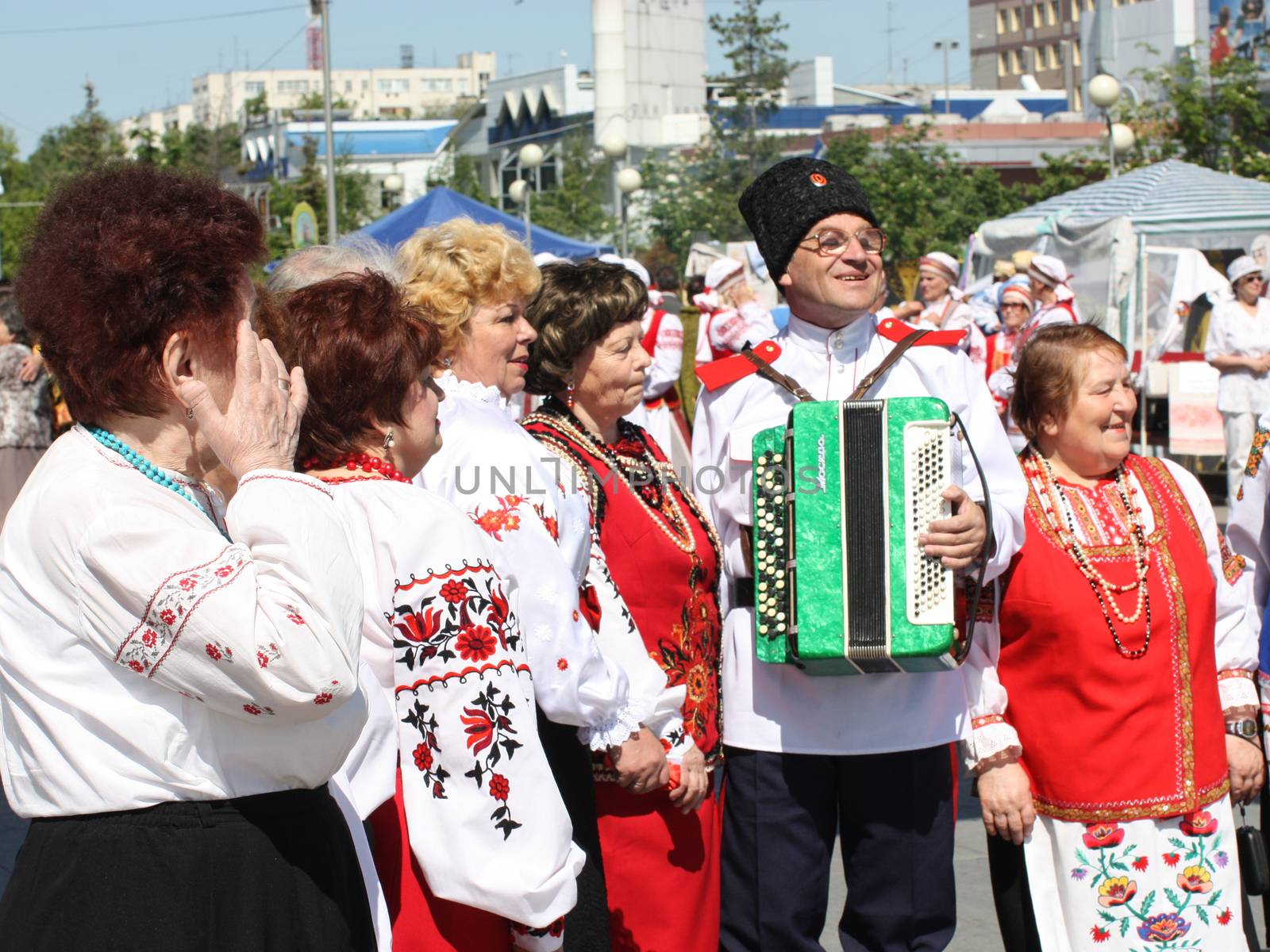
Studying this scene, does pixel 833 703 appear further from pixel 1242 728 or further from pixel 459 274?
pixel 459 274

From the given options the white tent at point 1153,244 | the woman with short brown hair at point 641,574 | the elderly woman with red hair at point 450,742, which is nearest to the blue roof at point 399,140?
the white tent at point 1153,244

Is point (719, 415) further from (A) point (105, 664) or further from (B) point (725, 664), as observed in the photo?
(A) point (105, 664)

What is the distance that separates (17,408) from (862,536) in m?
7.45

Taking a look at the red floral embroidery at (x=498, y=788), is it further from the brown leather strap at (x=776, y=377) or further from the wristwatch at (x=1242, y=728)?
the wristwatch at (x=1242, y=728)

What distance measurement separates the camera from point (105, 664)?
6.95 feet

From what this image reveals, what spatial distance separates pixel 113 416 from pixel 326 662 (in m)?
0.50

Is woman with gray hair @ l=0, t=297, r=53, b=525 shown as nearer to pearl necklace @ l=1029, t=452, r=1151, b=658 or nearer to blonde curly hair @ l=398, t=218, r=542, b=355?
blonde curly hair @ l=398, t=218, r=542, b=355

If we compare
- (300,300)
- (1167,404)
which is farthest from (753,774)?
(1167,404)

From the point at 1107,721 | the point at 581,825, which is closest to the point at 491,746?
the point at 581,825

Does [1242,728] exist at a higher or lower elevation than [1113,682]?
A: lower

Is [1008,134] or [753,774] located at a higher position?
[1008,134]

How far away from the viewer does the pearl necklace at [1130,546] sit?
140 inches

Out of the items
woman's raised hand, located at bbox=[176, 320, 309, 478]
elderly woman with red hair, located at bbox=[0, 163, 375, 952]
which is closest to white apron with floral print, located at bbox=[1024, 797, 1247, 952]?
elderly woman with red hair, located at bbox=[0, 163, 375, 952]

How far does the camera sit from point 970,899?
486 cm
